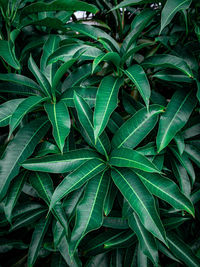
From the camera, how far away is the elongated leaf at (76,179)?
2.30 feet

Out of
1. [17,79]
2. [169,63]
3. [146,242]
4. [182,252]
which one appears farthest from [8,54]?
[182,252]

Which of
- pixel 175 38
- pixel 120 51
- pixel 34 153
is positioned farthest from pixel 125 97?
pixel 34 153

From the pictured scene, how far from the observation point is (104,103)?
750 millimetres

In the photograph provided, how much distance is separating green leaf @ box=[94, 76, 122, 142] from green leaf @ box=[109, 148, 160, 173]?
112 millimetres

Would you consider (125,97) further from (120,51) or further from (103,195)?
(103,195)

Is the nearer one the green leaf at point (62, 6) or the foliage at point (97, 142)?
the foliage at point (97, 142)

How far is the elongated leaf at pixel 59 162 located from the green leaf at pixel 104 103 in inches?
5.0

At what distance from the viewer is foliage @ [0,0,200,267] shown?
0.72 metres

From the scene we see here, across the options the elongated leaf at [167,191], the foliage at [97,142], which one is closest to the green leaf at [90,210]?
the foliage at [97,142]

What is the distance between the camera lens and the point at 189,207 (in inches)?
28.0

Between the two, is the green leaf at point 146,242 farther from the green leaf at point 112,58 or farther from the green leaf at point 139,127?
the green leaf at point 112,58

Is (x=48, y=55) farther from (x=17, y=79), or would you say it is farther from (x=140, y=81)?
(x=140, y=81)

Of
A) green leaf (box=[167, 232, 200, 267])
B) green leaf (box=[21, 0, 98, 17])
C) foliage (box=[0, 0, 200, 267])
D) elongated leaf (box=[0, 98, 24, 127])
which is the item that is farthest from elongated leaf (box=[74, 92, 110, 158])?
green leaf (box=[167, 232, 200, 267])

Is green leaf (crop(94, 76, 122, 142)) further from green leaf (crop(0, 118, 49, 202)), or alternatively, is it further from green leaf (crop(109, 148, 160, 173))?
green leaf (crop(0, 118, 49, 202))
